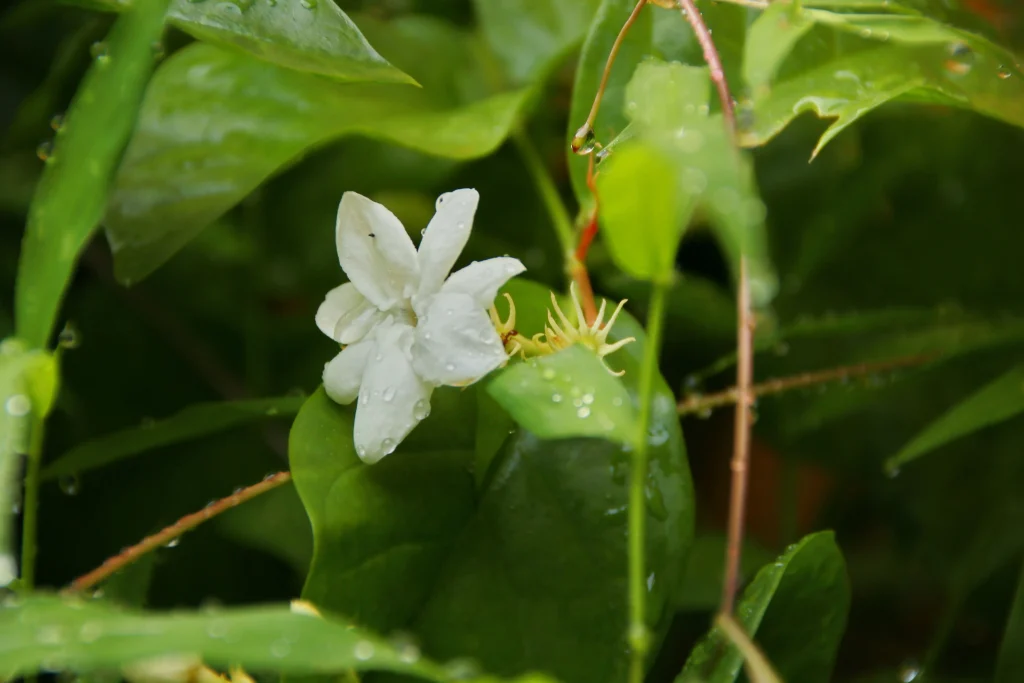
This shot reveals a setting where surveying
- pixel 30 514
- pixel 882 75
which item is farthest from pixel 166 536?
pixel 882 75

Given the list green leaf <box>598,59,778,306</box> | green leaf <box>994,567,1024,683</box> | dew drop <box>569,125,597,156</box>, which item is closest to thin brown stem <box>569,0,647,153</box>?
dew drop <box>569,125,597,156</box>

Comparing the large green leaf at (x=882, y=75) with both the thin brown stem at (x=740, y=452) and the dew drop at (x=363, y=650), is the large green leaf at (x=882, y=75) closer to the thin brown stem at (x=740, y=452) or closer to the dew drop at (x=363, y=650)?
the thin brown stem at (x=740, y=452)

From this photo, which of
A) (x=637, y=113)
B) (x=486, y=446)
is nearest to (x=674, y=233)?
(x=637, y=113)

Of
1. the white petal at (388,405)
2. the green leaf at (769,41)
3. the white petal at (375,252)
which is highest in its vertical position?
the green leaf at (769,41)

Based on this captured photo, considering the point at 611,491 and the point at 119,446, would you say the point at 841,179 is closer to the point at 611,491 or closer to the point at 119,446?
the point at 611,491

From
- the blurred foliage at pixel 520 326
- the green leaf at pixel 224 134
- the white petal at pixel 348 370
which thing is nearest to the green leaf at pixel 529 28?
the blurred foliage at pixel 520 326

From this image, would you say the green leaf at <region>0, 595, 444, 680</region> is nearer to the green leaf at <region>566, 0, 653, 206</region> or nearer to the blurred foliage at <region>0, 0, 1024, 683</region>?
the blurred foliage at <region>0, 0, 1024, 683</region>

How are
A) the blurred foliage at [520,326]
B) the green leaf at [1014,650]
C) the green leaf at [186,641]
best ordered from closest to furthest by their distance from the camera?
the green leaf at [186,641] → the blurred foliage at [520,326] → the green leaf at [1014,650]

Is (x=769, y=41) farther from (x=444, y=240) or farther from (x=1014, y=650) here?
(x=1014, y=650)
